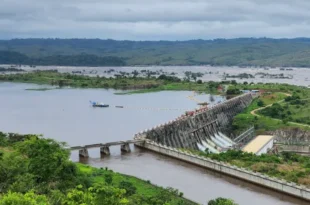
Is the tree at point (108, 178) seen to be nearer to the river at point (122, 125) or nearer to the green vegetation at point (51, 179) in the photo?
the green vegetation at point (51, 179)

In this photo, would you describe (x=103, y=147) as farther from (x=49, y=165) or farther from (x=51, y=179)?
(x=51, y=179)

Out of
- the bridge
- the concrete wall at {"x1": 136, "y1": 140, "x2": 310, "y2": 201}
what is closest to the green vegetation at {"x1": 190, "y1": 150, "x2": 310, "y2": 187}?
the concrete wall at {"x1": 136, "y1": 140, "x2": 310, "y2": 201}

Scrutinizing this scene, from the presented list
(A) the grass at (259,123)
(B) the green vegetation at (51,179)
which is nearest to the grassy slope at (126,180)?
(B) the green vegetation at (51,179)

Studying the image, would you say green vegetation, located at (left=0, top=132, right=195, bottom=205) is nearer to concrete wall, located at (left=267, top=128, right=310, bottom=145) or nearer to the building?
the building

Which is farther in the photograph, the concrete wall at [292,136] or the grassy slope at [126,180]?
the concrete wall at [292,136]

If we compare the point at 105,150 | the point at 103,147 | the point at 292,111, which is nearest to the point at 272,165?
the point at 105,150
